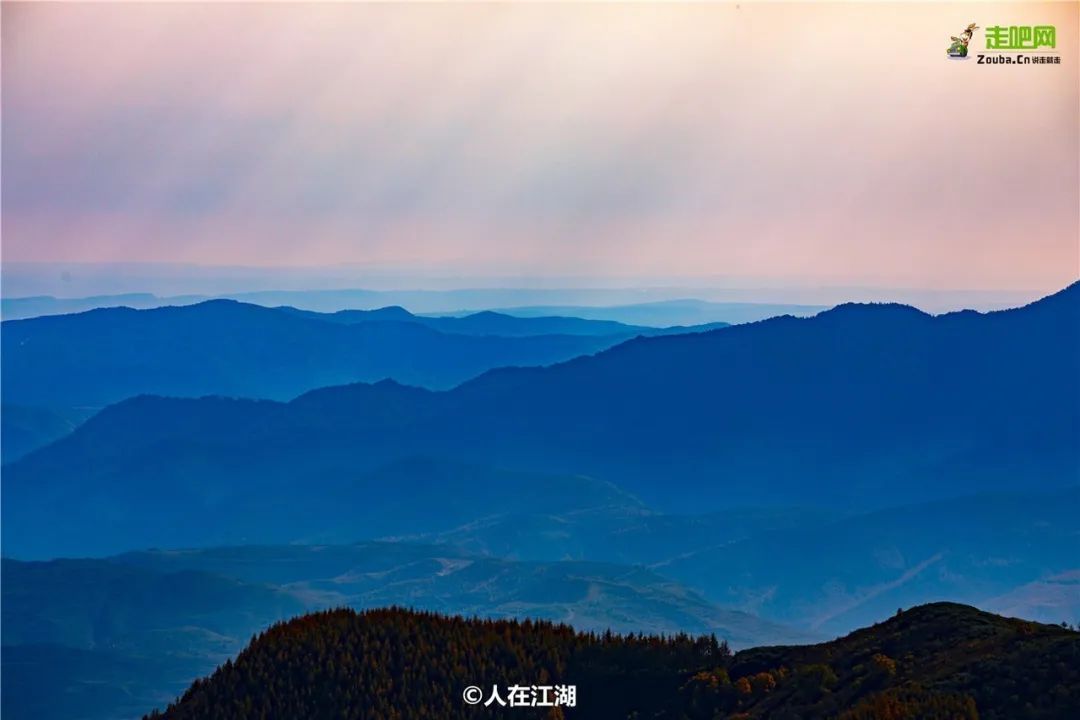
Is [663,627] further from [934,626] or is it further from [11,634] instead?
[934,626]

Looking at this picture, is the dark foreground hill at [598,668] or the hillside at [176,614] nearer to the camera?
the dark foreground hill at [598,668]

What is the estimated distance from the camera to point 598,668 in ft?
106

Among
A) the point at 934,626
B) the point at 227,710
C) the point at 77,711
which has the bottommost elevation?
the point at 77,711

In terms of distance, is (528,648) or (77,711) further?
(77,711)

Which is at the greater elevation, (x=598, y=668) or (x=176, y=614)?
(x=598, y=668)

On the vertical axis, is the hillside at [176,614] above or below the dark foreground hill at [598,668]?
below

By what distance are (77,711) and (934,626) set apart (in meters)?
128

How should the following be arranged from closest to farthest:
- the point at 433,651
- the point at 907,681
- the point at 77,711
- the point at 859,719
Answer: the point at 859,719 → the point at 907,681 → the point at 433,651 → the point at 77,711

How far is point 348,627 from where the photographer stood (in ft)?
111

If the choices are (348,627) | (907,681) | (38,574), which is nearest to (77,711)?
(38,574)

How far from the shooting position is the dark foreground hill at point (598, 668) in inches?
1114

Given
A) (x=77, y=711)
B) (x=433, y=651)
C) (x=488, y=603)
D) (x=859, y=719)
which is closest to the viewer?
(x=859, y=719)

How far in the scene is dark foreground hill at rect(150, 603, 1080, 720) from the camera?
28297 mm

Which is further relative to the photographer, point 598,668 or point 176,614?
point 176,614
